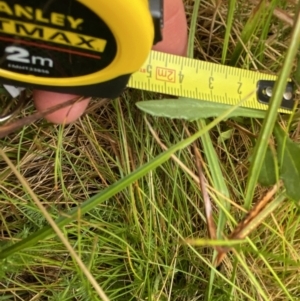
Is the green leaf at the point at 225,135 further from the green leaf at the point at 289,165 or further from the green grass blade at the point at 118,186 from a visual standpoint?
the green grass blade at the point at 118,186

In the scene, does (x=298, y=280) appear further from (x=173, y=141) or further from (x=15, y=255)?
(x=15, y=255)

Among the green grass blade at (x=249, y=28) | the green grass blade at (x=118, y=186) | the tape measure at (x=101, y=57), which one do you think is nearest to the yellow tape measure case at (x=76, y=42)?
the tape measure at (x=101, y=57)

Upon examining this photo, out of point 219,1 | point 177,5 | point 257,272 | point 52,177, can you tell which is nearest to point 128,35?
point 177,5

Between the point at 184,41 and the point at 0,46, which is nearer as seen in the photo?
the point at 0,46

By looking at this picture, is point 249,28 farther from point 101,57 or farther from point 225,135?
point 101,57

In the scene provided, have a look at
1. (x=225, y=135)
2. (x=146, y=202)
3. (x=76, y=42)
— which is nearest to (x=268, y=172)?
(x=225, y=135)

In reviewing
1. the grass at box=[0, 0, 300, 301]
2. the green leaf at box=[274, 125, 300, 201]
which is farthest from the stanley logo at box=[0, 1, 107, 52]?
the green leaf at box=[274, 125, 300, 201]
